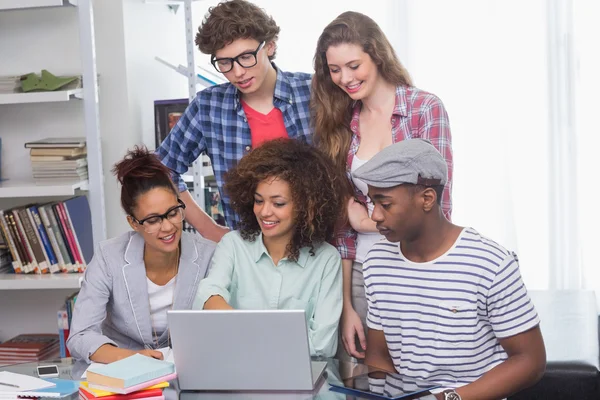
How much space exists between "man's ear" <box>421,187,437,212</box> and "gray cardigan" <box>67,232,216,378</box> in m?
0.67

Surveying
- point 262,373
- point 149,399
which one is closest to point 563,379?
point 262,373

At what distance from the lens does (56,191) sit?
3.01 meters

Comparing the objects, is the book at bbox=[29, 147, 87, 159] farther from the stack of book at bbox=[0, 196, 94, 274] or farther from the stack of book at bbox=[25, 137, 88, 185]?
the stack of book at bbox=[0, 196, 94, 274]

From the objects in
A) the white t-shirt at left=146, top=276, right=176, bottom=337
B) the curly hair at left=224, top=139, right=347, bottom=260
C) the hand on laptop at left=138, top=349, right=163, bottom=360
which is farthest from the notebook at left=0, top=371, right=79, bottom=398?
the curly hair at left=224, top=139, right=347, bottom=260

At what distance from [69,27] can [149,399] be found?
2116 mm

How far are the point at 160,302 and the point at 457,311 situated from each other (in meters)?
0.82

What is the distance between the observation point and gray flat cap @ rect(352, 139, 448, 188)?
69.4 inches

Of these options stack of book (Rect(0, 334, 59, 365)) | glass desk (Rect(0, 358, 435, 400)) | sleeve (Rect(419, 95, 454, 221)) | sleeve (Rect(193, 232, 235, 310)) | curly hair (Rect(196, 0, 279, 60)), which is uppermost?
curly hair (Rect(196, 0, 279, 60))

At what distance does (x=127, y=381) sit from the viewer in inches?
61.9

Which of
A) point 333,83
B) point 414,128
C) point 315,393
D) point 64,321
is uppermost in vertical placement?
point 333,83

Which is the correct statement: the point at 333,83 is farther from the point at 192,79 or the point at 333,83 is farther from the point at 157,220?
the point at 192,79

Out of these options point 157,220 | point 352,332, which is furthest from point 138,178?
point 352,332

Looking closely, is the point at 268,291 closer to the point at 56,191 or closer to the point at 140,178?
the point at 140,178

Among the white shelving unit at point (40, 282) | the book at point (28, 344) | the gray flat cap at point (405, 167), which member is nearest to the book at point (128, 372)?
the gray flat cap at point (405, 167)
